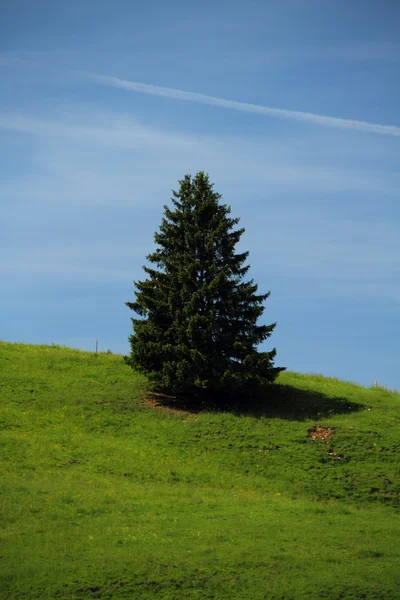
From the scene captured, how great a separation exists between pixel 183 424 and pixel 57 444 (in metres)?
7.49

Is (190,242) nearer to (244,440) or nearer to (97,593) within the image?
(244,440)

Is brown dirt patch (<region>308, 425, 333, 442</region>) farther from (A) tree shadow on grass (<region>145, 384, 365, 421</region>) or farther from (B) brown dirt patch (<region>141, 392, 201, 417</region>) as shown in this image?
(B) brown dirt patch (<region>141, 392, 201, 417</region>)

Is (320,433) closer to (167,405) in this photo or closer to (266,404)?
(266,404)

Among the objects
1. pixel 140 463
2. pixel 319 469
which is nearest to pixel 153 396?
pixel 140 463

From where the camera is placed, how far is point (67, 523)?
2488 centimetres

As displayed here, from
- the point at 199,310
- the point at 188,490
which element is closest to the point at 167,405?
the point at 199,310

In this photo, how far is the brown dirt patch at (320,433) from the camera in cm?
3766

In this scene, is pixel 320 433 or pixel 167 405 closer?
pixel 320 433

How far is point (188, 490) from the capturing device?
99.6ft

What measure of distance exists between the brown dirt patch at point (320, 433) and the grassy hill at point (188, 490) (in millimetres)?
108

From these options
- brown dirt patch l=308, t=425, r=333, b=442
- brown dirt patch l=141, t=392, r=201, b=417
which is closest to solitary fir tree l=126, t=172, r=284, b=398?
brown dirt patch l=141, t=392, r=201, b=417

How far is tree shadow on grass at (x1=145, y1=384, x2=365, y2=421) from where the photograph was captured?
42.3 m

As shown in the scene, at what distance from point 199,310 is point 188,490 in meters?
15.9

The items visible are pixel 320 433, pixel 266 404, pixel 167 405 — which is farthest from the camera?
pixel 266 404
